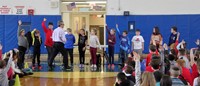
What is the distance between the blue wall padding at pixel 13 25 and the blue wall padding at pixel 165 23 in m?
3.12

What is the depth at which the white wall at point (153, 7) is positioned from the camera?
52.9 feet

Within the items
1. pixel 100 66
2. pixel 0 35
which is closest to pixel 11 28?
pixel 0 35

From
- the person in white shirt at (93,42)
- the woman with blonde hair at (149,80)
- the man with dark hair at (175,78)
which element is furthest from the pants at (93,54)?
the woman with blonde hair at (149,80)

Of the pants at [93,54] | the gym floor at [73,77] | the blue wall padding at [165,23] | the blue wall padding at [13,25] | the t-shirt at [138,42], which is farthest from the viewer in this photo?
the blue wall padding at [13,25]

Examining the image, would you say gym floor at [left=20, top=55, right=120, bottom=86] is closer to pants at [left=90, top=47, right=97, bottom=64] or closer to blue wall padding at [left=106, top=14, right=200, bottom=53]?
pants at [left=90, top=47, right=97, bottom=64]

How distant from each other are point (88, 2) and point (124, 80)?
39.7 feet

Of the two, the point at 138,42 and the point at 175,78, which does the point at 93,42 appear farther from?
the point at 175,78

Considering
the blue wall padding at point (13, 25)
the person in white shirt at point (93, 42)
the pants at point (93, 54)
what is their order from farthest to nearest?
the blue wall padding at point (13, 25)
the pants at point (93, 54)
the person in white shirt at point (93, 42)

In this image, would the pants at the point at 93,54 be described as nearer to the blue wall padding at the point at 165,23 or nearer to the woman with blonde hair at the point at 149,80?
the blue wall padding at the point at 165,23

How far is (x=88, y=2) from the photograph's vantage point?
1695 centimetres

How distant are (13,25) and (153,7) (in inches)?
275

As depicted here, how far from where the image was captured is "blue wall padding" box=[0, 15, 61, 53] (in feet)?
54.6

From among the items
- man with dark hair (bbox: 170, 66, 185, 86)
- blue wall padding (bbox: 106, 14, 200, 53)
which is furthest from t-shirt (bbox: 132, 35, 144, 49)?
man with dark hair (bbox: 170, 66, 185, 86)

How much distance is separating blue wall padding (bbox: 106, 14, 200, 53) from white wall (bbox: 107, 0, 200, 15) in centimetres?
20
